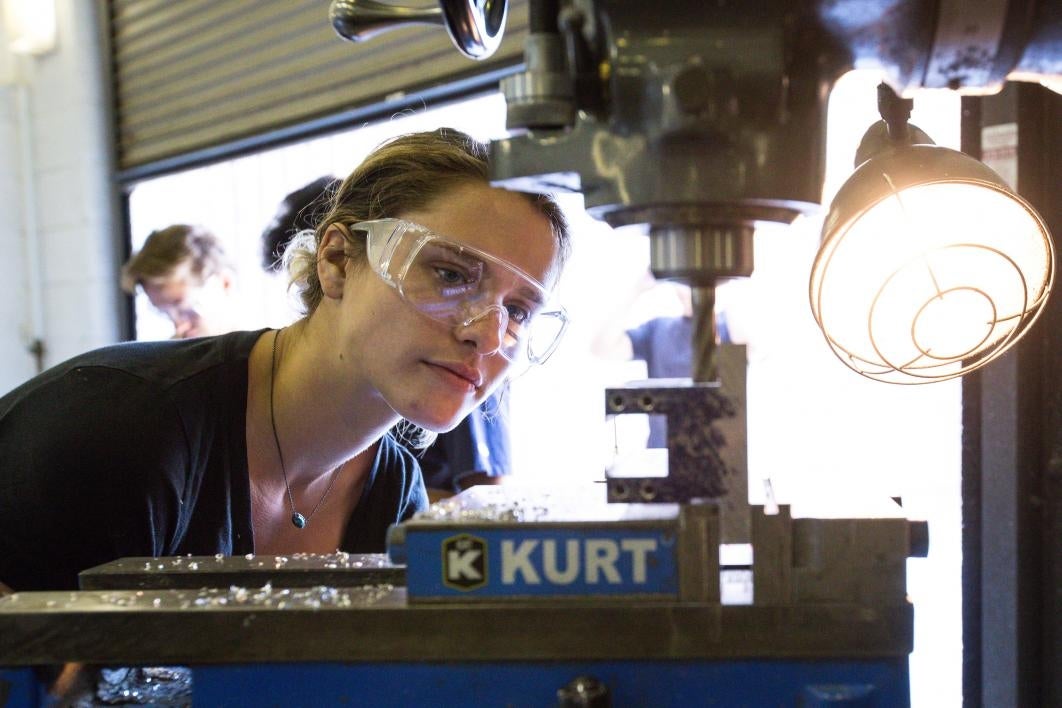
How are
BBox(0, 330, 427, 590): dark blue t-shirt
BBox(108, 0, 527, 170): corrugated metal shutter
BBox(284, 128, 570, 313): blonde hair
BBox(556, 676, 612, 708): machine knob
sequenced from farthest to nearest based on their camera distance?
BBox(108, 0, 527, 170): corrugated metal shutter, BBox(284, 128, 570, 313): blonde hair, BBox(0, 330, 427, 590): dark blue t-shirt, BBox(556, 676, 612, 708): machine knob

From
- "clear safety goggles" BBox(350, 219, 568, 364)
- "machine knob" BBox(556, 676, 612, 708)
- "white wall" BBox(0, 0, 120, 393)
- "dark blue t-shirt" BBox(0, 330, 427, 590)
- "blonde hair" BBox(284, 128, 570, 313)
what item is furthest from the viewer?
"white wall" BBox(0, 0, 120, 393)

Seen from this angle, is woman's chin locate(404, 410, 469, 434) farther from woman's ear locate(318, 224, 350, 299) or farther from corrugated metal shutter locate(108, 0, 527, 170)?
corrugated metal shutter locate(108, 0, 527, 170)

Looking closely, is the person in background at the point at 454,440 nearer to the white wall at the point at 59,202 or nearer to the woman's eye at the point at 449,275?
the woman's eye at the point at 449,275

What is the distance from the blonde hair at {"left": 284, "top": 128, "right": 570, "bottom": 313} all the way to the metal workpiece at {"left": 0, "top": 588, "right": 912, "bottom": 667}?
70cm

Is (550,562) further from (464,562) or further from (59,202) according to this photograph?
(59,202)

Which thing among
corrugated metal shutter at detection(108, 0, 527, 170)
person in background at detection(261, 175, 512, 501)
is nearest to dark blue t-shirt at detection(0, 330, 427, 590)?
person in background at detection(261, 175, 512, 501)

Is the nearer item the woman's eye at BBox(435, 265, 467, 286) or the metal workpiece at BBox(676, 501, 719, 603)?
the metal workpiece at BBox(676, 501, 719, 603)

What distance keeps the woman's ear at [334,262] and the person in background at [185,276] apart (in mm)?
1603

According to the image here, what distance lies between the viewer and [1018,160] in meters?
1.31

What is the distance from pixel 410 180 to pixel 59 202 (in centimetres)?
306

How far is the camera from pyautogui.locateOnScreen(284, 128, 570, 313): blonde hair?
1215 millimetres

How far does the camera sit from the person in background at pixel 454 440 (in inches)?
79.1

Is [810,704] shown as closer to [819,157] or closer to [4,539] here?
[819,157]

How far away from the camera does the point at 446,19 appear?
1.95ft
